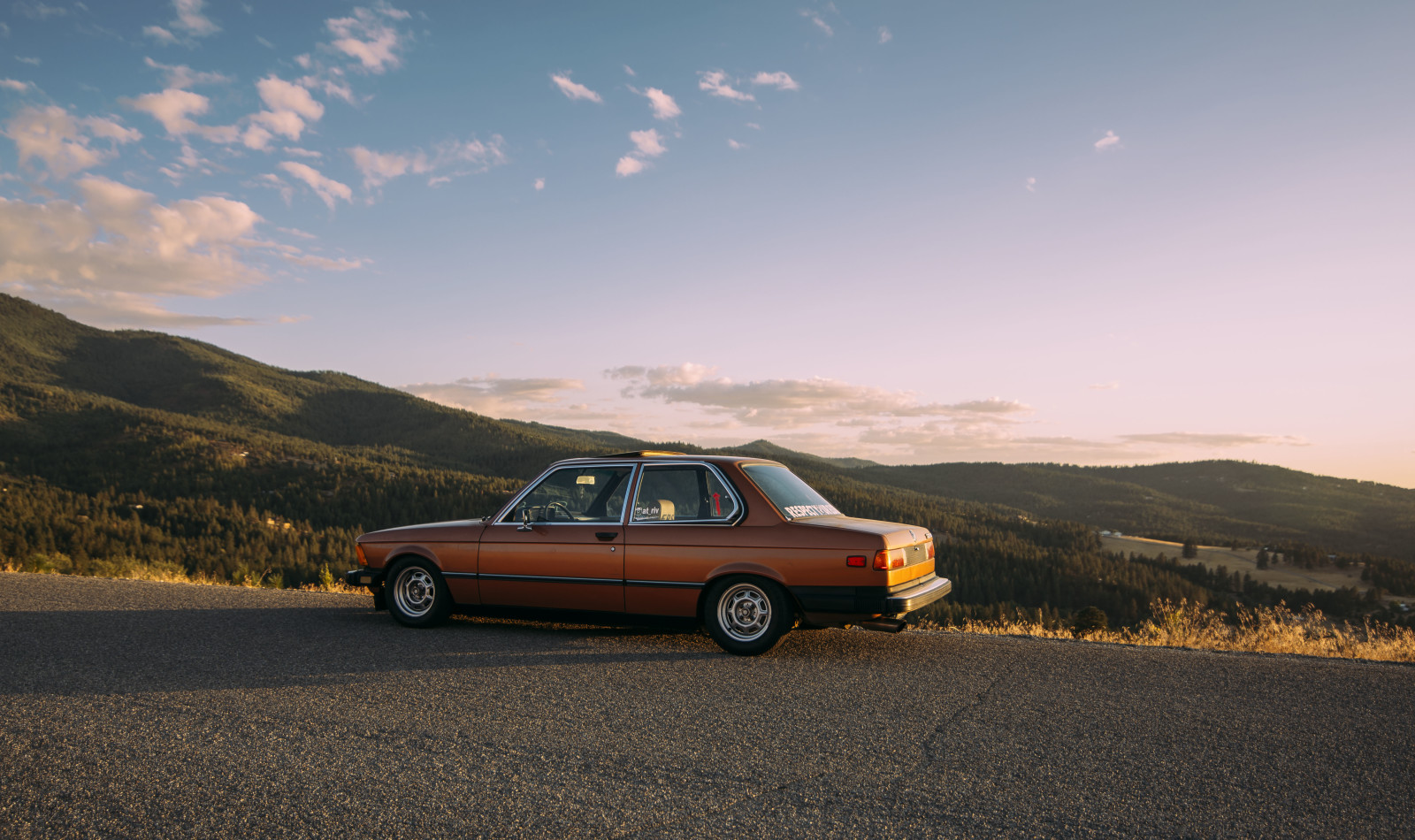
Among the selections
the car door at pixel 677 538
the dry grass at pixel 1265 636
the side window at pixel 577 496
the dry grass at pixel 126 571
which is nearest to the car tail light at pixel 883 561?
the car door at pixel 677 538

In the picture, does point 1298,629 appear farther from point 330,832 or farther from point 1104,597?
point 1104,597

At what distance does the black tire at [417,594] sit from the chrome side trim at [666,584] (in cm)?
205

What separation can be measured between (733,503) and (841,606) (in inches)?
48.4

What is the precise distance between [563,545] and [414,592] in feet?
6.27

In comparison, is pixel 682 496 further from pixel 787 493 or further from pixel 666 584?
pixel 787 493

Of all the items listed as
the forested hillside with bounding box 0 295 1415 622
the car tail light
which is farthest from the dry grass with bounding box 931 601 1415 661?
the forested hillside with bounding box 0 295 1415 622

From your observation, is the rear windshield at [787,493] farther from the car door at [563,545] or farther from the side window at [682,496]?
the car door at [563,545]

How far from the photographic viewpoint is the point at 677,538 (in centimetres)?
654

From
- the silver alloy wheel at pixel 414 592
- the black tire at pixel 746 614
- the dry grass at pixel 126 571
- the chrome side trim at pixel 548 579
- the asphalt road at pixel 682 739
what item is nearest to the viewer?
the asphalt road at pixel 682 739

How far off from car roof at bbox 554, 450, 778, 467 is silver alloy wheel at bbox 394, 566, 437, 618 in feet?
5.95

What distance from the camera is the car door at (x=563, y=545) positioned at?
266 inches

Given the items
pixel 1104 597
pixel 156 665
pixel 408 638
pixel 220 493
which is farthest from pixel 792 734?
pixel 220 493

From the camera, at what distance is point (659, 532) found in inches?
260

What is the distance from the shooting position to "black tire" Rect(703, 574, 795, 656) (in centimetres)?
620
